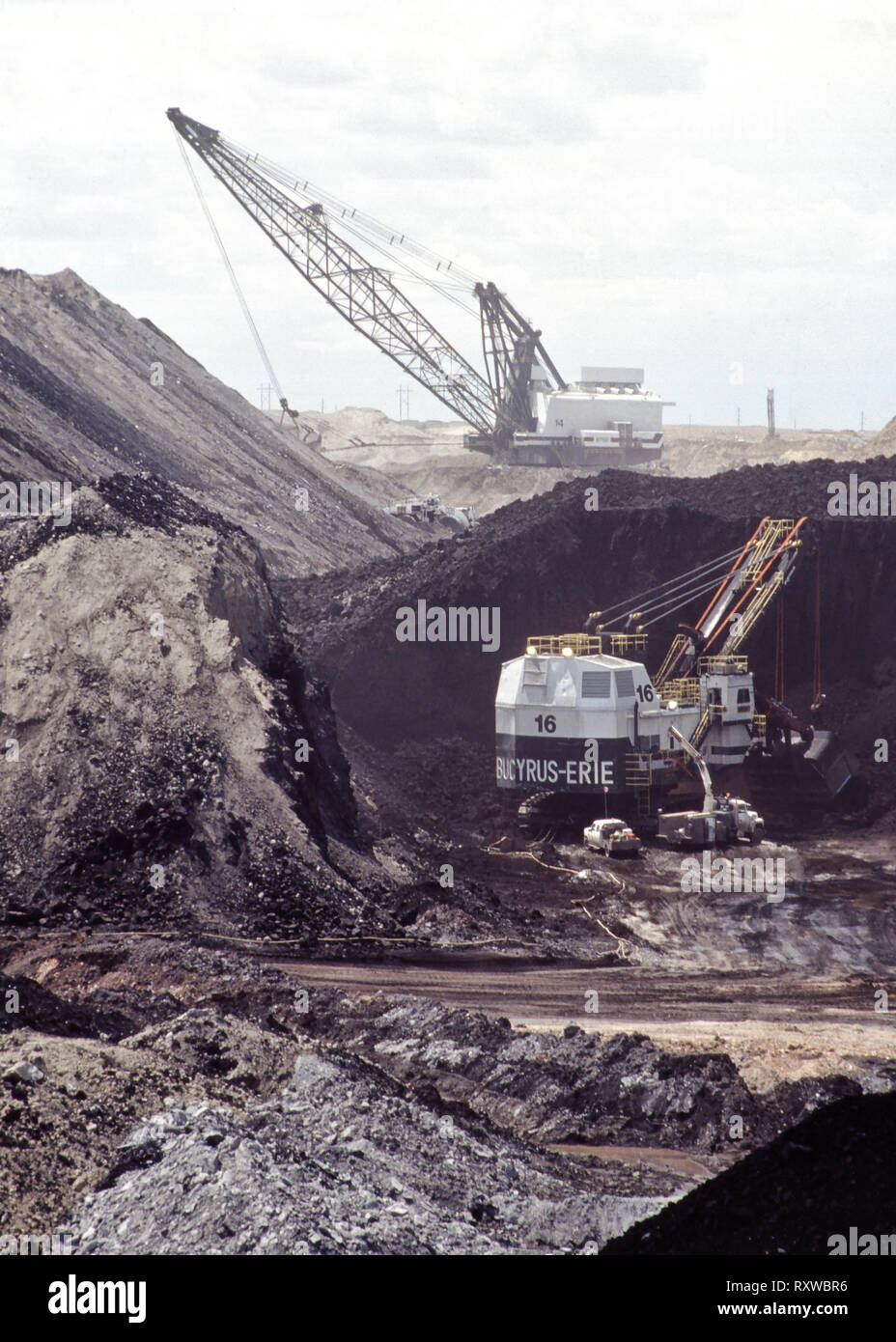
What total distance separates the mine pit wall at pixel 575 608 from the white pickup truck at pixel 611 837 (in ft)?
24.3

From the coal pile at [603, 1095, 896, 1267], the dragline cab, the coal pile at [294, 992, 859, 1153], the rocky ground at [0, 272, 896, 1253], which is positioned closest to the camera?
the coal pile at [603, 1095, 896, 1267]

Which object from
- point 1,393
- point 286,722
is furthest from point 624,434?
point 286,722

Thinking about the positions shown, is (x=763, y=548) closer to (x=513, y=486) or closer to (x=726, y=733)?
(x=726, y=733)

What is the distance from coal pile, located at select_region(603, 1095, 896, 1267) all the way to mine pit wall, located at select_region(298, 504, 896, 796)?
26.3m

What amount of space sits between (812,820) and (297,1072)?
22748 mm

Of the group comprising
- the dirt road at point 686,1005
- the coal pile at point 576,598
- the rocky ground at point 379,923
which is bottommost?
the dirt road at point 686,1005

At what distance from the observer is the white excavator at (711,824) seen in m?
31.5

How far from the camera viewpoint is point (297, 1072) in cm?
1402

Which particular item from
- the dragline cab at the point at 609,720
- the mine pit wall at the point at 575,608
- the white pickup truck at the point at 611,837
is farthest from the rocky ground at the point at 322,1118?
the mine pit wall at the point at 575,608

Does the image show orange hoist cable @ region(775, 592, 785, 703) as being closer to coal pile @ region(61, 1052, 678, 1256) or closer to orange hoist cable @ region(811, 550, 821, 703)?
orange hoist cable @ region(811, 550, 821, 703)

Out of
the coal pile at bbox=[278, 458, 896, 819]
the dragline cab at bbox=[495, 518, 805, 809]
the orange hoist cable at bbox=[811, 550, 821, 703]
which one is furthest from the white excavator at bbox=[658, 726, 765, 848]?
the coal pile at bbox=[278, 458, 896, 819]

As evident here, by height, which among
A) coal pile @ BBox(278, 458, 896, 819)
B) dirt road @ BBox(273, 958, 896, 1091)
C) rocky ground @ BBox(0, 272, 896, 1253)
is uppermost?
coal pile @ BBox(278, 458, 896, 819)

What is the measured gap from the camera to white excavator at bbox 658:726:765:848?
3150 centimetres

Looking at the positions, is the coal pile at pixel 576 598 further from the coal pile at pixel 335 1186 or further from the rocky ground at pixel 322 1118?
the coal pile at pixel 335 1186
